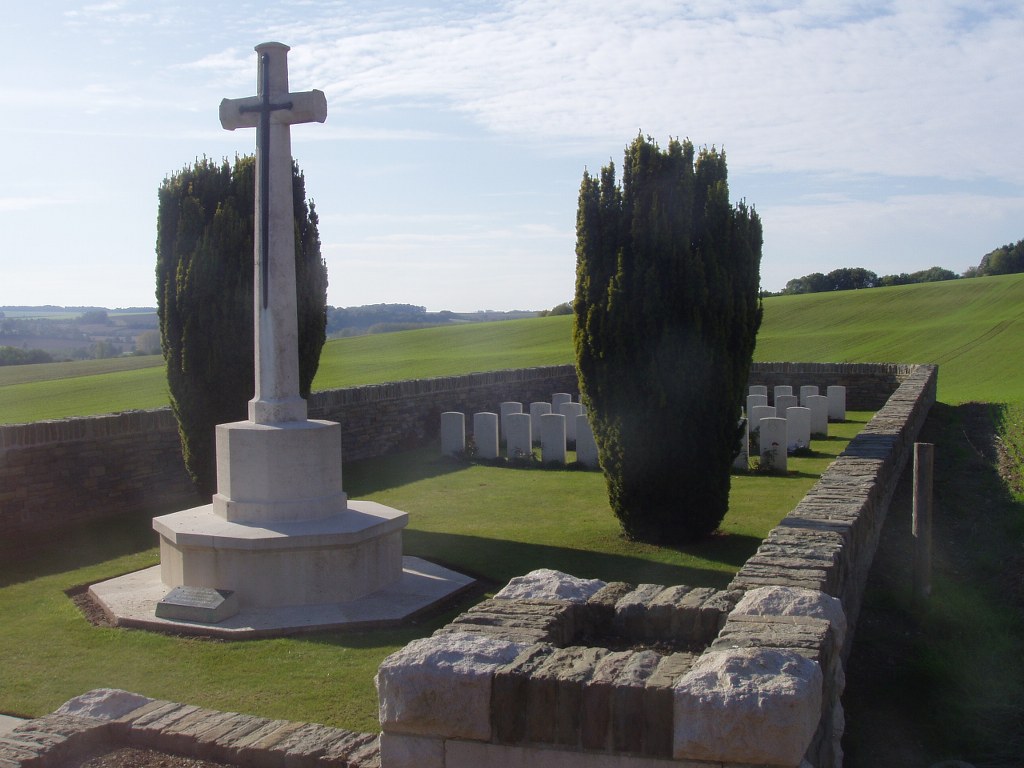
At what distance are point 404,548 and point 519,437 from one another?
549 cm

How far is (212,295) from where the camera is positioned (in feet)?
31.3

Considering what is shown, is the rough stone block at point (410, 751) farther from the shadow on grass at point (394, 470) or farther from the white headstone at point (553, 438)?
the white headstone at point (553, 438)

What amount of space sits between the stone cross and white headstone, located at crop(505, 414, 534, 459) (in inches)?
269

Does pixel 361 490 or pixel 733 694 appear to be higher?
pixel 733 694

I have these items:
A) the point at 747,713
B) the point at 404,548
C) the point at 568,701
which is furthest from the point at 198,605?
the point at 747,713

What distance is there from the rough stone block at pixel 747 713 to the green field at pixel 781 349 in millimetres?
18242

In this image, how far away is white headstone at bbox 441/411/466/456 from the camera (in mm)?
14258

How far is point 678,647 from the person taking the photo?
12.7 ft

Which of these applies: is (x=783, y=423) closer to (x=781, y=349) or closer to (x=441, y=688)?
(x=441, y=688)

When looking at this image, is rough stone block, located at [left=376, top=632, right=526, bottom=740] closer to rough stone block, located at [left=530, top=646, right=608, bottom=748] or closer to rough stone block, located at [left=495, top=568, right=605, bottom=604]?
→ rough stone block, located at [left=530, top=646, right=608, bottom=748]

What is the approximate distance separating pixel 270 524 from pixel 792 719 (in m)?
4.96

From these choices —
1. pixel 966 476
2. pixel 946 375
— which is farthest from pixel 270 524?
pixel 946 375

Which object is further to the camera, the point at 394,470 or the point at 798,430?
the point at 798,430

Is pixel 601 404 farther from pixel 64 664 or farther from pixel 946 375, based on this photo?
pixel 946 375
